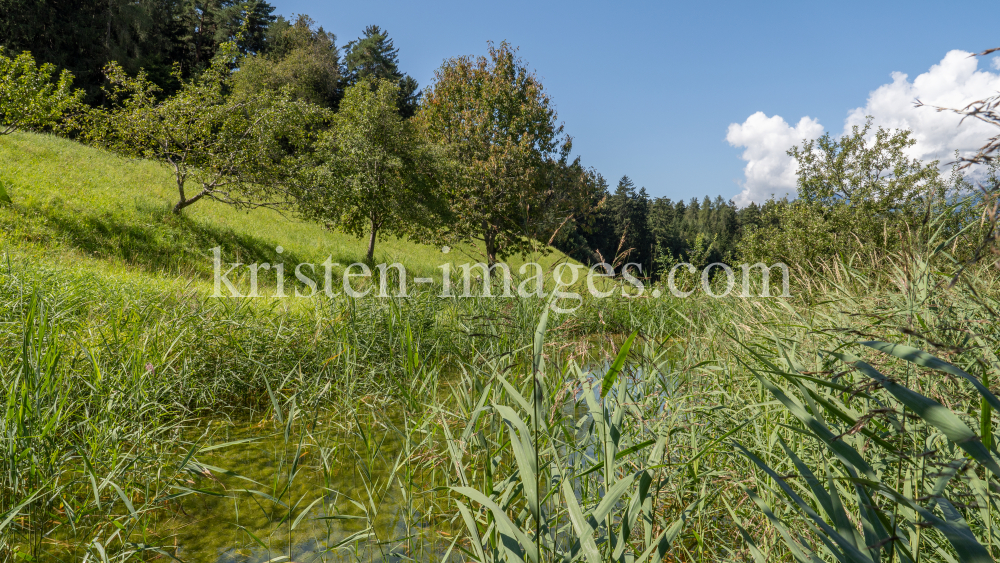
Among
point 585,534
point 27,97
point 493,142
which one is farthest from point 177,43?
point 585,534

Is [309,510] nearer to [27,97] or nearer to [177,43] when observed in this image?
[27,97]

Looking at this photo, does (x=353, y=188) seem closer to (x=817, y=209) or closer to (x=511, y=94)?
(x=511, y=94)

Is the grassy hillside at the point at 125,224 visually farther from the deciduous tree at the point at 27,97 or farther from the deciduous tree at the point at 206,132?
Result: the deciduous tree at the point at 27,97

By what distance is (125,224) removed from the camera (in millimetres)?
10023

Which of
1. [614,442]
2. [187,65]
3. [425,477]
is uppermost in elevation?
[187,65]

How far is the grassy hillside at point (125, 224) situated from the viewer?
8406 mm

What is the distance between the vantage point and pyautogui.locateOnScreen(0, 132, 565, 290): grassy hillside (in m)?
8.41

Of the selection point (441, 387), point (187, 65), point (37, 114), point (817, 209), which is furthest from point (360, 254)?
point (187, 65)

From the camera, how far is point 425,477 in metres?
3.35

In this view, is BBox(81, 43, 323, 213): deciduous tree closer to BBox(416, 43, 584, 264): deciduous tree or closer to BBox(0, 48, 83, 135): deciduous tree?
BBox(0, 48, 83, 135): deciduous tree

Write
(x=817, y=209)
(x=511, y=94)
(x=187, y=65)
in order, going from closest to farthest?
(x=511, y=94) → (x=817, y=209) → (x=187, y=65)

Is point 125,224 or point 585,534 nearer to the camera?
point 585,534

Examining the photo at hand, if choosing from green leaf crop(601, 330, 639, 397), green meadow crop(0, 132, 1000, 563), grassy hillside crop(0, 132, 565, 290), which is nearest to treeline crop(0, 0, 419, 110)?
grassy hillside crop(0, 132, 565, 290)

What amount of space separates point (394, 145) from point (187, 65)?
2907 centimetres
